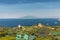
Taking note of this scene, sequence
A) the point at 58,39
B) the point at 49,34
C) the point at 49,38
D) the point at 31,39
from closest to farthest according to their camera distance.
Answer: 1. the point at 31,39
2. the point at 58,39
3. the point at 49,38
4. the point at 49,34

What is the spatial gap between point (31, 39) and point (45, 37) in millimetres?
6024

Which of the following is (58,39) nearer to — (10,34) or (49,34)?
(49,34)

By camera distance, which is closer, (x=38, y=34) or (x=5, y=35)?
(x=38, y=34)

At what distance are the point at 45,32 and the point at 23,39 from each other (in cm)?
775

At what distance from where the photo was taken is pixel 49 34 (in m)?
34.3

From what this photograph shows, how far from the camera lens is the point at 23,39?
1072 inches

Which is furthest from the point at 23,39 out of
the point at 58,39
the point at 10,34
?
the point at 10,34

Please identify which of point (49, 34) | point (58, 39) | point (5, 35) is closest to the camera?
point (58, 39)

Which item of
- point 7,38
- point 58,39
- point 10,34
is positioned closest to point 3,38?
point 7,38

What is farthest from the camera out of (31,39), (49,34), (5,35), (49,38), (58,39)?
(5,35)

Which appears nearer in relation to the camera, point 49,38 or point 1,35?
point 49,38

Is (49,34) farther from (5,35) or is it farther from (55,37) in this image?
(5,35)

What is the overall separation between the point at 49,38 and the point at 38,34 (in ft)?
5.74

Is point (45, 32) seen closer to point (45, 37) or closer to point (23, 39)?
point (45, 37)
